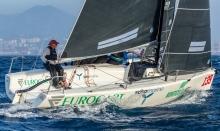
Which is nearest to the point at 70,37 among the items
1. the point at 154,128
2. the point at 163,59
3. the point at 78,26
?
the point at 78,26

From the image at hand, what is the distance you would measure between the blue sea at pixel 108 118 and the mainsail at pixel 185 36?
49.6 inches

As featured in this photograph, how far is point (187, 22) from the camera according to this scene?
11.0 meters

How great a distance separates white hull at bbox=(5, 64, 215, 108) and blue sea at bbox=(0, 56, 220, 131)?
182mm

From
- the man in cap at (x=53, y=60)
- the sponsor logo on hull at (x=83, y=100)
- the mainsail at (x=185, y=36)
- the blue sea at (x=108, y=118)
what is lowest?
the blue sea at (x=108, y=118)

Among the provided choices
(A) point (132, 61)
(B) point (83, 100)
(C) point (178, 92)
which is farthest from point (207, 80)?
(B) point (83, 100)

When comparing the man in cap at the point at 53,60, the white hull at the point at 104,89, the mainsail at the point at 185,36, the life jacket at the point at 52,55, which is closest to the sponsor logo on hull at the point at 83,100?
the white hull at the point at 104,89

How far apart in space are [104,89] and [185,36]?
2.59 meters

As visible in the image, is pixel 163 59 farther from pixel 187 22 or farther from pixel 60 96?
pixel 60 96

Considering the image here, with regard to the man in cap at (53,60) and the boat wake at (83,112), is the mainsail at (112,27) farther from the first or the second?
the boat wake at (83,112)

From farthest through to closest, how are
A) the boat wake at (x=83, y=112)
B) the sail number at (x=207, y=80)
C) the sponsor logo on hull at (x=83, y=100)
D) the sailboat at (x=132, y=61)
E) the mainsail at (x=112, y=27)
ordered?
the sail number at (x=207, y=80)
the mainsail at (x=112, y=27)
the sailboat at (x=132, y=61)
the sponsor logo on hull at (x=83, y=100)
the boat wake at (x=83, y=112)

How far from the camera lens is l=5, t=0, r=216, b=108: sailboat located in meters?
9.95

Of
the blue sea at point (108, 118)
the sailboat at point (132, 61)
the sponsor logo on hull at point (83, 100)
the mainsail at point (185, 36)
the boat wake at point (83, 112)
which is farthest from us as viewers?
the mainsail at point (185, 36)

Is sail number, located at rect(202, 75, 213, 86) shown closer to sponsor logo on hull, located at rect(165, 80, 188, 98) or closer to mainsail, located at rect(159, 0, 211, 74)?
mainsail, located at rect(159, 0, 211, 74)

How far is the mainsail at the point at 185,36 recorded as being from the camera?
10.9 meters
